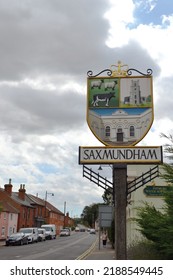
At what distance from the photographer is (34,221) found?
7094cm

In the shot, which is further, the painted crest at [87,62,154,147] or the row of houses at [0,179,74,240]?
the row of houses at [0,179,74,240]

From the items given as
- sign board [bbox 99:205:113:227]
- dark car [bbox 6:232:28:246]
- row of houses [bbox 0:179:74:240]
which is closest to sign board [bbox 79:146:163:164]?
sign board [bbox 99:205:113:227]

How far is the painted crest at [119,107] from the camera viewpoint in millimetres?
10797

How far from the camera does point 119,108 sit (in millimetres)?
10938

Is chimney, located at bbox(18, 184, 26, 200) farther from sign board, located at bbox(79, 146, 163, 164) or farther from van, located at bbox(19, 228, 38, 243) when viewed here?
sign board, located at bbox(79, 146, 163, 164)

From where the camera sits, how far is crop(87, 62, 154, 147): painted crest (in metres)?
10.8

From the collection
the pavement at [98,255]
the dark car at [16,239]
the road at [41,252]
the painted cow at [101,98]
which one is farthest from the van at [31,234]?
the painted cow at [101,98]

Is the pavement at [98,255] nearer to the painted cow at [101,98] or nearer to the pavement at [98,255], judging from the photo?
the pavement at [98,255]

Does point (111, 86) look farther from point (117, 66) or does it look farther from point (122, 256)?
point (122, 256)

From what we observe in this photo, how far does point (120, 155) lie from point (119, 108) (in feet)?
4.72

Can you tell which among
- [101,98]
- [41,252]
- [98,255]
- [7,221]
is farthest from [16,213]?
→ [101,98]

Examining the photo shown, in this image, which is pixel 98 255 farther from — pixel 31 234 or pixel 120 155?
pixel 31 234

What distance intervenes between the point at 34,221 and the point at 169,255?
63106 mm
